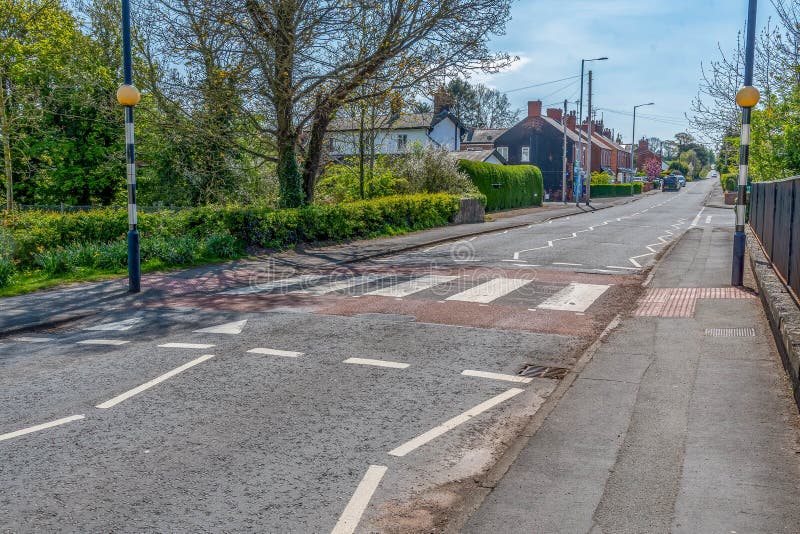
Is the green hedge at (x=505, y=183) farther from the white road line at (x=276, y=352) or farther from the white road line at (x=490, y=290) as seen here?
the white road line at (x=276, y=352)

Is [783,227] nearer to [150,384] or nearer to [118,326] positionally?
[150,384]

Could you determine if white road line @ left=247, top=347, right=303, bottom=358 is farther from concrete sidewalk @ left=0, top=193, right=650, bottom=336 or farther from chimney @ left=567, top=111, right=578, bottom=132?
chimney @ left=567, top=111, right=578, bottom=132

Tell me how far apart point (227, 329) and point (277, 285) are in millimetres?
4096

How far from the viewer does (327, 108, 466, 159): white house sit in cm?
2869

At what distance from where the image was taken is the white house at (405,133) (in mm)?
28688

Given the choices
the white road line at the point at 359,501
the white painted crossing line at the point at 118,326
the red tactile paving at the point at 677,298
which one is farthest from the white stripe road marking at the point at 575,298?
the white road line at the point at 359,501

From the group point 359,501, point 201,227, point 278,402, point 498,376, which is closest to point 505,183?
point 201,227

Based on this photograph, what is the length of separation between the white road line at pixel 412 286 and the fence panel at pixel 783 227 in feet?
20.0

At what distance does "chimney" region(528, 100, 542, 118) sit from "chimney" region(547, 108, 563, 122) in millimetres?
7388

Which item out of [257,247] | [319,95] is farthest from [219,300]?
[319,95]

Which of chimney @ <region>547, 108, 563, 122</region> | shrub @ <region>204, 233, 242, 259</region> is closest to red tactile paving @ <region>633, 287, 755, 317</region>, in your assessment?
shrub @ <region>204, 233, 242, 259</region>

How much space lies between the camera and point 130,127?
40.1ft

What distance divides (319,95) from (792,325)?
1573 centimetres

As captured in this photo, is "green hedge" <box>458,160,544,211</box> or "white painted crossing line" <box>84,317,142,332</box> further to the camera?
A: "green hedge" <box>458,160,544,211</box>
